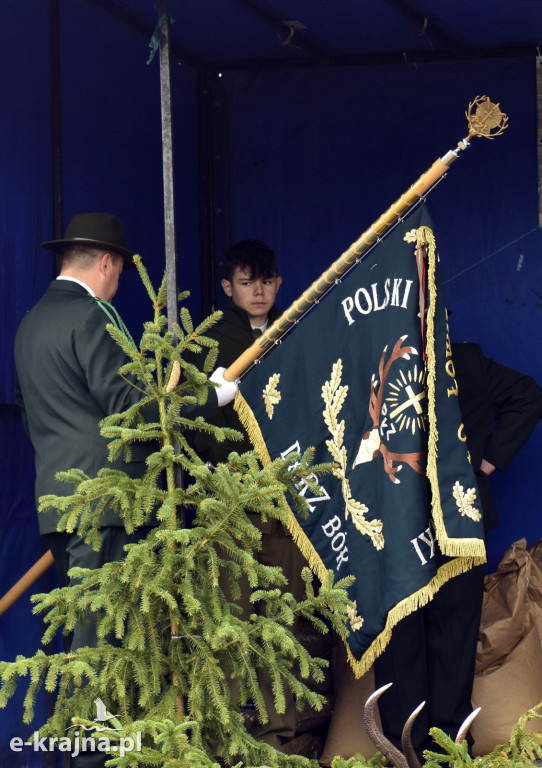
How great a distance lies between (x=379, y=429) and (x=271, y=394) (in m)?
0.37

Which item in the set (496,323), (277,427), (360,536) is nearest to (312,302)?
(277,427)

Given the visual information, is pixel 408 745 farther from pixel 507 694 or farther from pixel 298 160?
pixel 298 160

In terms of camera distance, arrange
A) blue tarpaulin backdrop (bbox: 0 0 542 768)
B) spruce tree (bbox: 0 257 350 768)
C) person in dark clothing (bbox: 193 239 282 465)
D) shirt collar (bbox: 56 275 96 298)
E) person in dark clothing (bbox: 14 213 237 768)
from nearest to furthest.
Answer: spruce tree (bbox: 0 257 350 768) < person in dark clothing (bbox: 14 213 237 768) < shirt collar (bbox: 56 275 96 298) < person in dark clothing (bbox: 193 239 282 465) < blue tarpaulin backdrop (bbox: 0 0 542 768)

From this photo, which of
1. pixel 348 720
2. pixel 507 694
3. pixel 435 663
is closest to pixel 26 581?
pixel 348 720

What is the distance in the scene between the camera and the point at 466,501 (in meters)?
3.86

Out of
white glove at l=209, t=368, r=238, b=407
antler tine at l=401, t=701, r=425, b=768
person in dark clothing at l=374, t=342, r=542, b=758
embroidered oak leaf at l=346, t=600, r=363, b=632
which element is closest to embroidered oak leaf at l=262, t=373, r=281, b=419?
white glove at l=209, t=368, r=238, b=407

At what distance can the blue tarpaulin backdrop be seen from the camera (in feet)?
15.9

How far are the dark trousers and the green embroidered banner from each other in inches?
12.7

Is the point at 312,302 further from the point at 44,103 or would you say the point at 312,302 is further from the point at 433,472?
the point at 44,103

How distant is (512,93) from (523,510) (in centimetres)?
179

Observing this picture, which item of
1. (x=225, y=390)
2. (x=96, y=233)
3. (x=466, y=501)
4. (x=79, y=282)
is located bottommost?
(x=466, y=501)

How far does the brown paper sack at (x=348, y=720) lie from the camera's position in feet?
15.1

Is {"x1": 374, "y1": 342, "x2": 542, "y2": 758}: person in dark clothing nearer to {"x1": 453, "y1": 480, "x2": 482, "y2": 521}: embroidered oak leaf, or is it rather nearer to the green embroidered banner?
the green embroidered banner

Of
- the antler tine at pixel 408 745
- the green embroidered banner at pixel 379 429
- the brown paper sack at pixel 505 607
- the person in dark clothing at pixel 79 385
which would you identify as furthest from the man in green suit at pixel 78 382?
the brown paper sack at pixel 505 607
